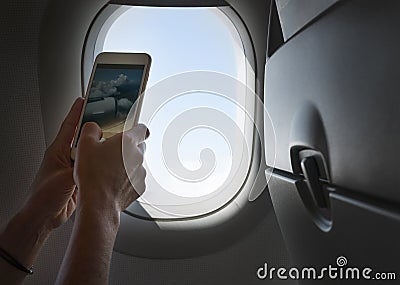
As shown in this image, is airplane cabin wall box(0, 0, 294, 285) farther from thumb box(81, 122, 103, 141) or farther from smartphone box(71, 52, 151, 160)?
thumb box(81, 122, 103, 141)

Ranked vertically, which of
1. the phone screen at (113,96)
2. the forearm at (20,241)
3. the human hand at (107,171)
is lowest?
the forearm at (20,241)

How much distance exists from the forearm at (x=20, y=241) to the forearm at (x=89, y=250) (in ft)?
0.75

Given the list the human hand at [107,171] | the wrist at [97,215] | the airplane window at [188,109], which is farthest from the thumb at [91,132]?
the airplane window at [188,109]

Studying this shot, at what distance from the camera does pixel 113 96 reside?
841 millimetres

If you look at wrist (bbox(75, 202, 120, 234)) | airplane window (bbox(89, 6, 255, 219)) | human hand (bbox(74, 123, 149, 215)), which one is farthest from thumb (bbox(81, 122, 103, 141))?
airplane window (bbox(89, 6, 255, 219))

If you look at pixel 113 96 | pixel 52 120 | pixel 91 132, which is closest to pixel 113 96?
pixel 113 96

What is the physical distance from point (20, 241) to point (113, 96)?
255mm

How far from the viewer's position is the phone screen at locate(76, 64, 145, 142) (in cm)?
83

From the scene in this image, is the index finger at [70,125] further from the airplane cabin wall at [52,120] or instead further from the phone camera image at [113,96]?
the airplane cabin wall at [52,120]

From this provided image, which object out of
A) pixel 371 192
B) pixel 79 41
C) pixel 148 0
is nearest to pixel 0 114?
pixel 79 41

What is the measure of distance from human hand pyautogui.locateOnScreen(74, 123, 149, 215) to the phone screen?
0.26 ft

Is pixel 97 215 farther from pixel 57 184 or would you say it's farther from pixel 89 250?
pixel 57 184

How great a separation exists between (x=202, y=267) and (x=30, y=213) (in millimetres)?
348

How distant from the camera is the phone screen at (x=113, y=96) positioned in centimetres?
83
